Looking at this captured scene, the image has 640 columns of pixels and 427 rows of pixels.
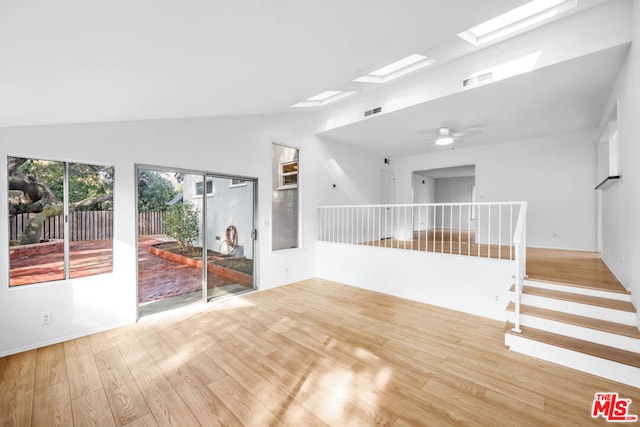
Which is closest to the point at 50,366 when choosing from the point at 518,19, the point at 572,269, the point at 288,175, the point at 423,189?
the point at 288,175

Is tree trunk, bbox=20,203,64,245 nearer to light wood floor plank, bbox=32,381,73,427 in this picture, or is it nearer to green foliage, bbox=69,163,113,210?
green foliage, bbox=69,163,113,210

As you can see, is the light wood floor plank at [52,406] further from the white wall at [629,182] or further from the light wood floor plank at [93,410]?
the white wall at [629,182]

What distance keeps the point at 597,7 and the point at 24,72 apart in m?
4.84

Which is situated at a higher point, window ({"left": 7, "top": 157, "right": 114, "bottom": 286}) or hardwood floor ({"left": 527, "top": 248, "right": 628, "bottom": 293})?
window ({"left": 7, "top": 157, "right": 114, "bottom": 286})

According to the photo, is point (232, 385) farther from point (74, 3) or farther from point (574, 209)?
point (574, 209)

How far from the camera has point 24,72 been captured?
1.50 m

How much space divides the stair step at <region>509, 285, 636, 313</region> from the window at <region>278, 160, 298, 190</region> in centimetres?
407

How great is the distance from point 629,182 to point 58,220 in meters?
6.28

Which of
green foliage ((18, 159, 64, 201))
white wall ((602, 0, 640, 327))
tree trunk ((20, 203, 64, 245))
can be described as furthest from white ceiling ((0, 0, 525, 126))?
white wall ((602, 0, 640, 327))

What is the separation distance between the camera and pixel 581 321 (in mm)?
2666

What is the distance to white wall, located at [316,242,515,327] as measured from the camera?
3.51m

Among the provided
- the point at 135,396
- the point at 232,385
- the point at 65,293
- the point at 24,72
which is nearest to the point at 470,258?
the point at 232,385

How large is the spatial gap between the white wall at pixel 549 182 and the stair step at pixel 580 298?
3.38 metres

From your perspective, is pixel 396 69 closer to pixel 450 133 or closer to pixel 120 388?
pixel 450 133
